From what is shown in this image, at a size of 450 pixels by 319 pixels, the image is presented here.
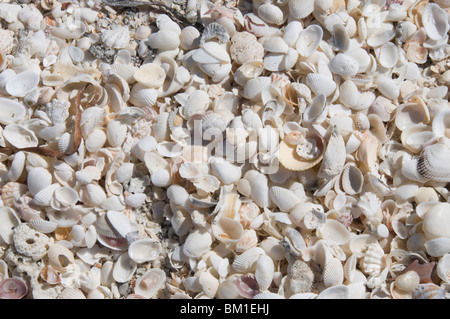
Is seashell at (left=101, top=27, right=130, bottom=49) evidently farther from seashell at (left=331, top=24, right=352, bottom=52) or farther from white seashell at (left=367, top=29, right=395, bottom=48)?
white seashell at (left=367, top=29, right=395, bottom=48)

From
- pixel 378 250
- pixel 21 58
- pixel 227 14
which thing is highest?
pixel 227 14

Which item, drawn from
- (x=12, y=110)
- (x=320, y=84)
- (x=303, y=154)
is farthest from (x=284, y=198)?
(x=12, y=110)

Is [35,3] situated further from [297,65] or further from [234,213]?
[234,213]

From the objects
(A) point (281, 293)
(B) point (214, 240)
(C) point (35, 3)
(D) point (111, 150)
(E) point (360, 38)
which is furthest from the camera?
(C) point (35, 3)

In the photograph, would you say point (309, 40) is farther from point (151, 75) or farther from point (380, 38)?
point (151, 75)

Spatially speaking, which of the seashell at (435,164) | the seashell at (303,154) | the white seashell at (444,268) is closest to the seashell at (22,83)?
the seashell at (303,154)

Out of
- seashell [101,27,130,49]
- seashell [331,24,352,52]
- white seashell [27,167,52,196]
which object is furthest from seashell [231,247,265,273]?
seashell [101,27,130,49]

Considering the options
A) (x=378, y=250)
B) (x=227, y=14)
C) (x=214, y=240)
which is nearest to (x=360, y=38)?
(x=227, y=14)
